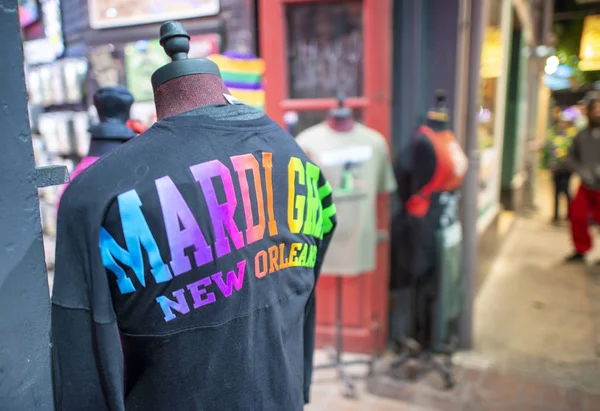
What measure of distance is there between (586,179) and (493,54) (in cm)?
155

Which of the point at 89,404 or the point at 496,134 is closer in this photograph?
the point at 89,404

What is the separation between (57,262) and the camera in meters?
0.87

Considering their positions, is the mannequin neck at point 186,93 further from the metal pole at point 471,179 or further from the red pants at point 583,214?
the red pants at point 583,214

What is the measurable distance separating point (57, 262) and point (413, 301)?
2.45 meters

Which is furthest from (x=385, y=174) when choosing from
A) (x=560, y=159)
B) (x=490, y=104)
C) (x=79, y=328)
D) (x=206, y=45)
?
(x=560, y=159)

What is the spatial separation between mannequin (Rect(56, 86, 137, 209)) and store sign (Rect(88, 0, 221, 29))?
1.65 meters

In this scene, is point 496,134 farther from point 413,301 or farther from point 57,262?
point 57,262

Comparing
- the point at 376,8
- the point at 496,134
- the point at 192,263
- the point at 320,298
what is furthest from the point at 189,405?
the point at 496,134

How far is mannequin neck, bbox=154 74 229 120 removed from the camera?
1056mm

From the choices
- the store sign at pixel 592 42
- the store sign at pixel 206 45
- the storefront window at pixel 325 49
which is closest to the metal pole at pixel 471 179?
the storefront window at pixel 325 49

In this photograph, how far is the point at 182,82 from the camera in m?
1.05

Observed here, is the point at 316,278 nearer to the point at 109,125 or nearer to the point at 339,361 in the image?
the point at 109,125

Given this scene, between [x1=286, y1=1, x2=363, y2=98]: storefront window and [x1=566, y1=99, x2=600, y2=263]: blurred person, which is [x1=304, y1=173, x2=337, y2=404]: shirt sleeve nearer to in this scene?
[x1=286, y1=1, x2=363, y2=98]: storefront window

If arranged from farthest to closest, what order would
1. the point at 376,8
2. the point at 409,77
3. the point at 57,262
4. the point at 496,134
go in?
1. the point at 496,134
2. the point at 409,77
3. the point at 376,8
4. the point at 57,262
